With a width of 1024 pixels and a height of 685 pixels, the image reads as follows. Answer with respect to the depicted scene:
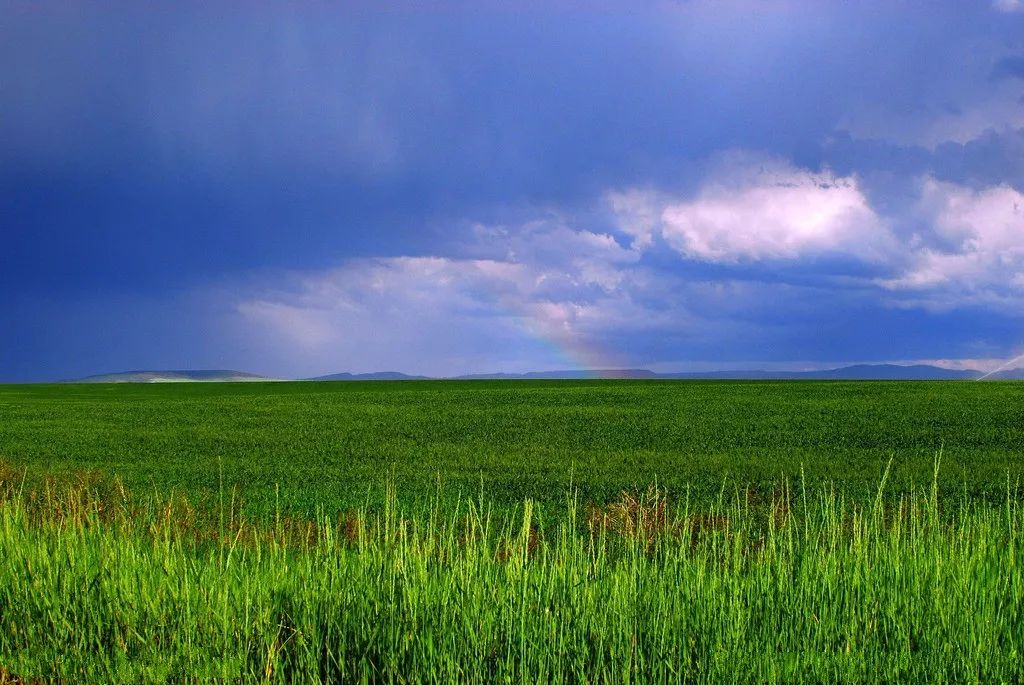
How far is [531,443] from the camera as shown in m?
22.0

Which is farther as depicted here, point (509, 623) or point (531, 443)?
point (531, 443)

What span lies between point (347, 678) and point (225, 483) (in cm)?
1163

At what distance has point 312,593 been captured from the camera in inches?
230

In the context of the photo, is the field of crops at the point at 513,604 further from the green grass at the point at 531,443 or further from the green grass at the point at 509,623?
the green grass at the point at 531,443

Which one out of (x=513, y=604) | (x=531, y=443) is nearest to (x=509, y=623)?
(x=513, y=604)

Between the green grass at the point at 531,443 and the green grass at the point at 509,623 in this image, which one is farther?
the green grass at the point at 531,443

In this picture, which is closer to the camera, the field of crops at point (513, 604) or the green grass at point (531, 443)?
the field of crops at point (513, 604)

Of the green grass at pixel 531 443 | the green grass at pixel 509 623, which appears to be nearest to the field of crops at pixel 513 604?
the green grass at pixel 509 623

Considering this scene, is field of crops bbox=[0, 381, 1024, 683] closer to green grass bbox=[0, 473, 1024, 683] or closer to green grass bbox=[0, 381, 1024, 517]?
green grass bbox=[0, 473, 1024, 683]

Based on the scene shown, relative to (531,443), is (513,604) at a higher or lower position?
higher

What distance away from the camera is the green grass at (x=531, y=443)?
15414 mm

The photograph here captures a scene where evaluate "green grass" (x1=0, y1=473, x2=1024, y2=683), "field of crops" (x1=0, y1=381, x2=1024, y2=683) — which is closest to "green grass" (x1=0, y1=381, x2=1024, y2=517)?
"field of crops" (x1=0, y1=381, x2=1024, y2=683)

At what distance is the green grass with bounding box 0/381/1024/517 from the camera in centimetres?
1541

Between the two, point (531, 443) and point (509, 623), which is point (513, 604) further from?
point (531, 443)
